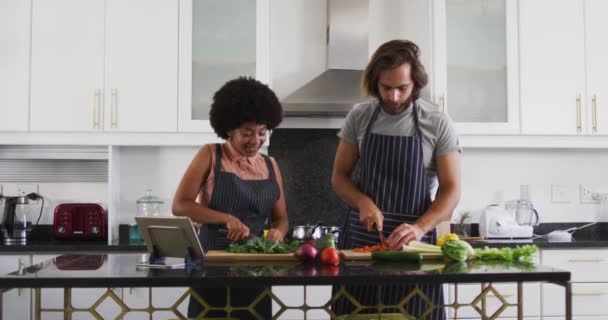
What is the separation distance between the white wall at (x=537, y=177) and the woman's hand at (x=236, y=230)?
226 centimetres

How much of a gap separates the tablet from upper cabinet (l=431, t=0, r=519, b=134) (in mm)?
2266

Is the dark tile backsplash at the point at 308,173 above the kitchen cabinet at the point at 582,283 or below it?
above

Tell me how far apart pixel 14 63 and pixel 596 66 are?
10.4ft

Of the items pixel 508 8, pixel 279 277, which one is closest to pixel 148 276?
pixel 279 277

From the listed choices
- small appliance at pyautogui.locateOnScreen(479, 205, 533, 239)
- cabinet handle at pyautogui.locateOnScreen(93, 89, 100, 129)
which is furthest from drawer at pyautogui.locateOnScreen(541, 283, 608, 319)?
cabinet handle at pyautogui.locateOnScreen(93, 89, 100, 129)

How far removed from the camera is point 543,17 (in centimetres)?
392

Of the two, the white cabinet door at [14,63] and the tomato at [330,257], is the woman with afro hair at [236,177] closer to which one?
the tomato at [330,257]

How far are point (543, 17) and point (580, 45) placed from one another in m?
0.26

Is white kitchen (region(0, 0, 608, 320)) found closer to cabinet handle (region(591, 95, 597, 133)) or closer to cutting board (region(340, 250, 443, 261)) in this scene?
cabinet handle (region(591, 95, 597, 133))

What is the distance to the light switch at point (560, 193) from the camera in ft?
14.2

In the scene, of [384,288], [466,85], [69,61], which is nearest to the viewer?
[384,288]

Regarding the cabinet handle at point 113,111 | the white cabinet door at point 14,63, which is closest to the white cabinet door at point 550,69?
the cabinet handle at point 113,111

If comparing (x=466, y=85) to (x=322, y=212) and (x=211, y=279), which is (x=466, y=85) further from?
(x=211, y=279)

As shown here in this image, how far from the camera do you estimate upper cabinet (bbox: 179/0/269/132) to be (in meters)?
3.71
